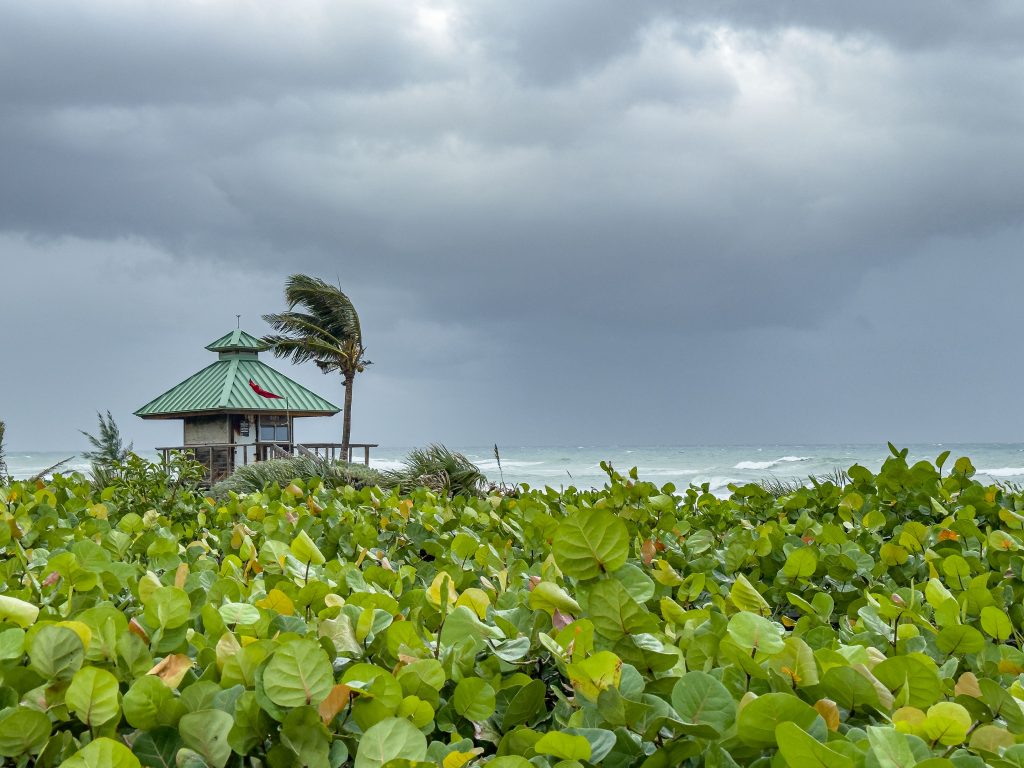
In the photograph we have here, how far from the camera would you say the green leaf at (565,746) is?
874mm

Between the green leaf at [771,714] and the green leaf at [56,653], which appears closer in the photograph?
the green leaf at [771,714]

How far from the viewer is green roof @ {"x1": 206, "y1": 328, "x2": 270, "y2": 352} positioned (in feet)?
103

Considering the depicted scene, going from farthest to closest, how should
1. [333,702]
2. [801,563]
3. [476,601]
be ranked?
[801,563] → [476,601] → [333,702]

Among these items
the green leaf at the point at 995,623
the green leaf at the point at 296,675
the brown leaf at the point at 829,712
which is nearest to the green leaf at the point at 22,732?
the green leaf at the point at 296,675

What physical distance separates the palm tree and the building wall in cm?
346

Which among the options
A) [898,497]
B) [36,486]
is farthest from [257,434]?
[898,497]

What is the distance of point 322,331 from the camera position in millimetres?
30609

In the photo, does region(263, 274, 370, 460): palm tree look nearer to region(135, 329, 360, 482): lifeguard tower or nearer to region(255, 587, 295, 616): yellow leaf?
region(135, 329, 360, 482): lifeguard tower

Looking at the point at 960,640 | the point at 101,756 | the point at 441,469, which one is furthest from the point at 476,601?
the point at 441,469

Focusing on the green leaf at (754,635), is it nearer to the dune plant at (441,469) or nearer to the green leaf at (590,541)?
the green leaf at (590,541)

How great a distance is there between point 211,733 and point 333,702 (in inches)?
5.5

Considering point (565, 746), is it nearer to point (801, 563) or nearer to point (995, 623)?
point (995, 623)

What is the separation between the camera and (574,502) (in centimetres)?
381

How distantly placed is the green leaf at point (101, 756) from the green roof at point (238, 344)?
31706mm
